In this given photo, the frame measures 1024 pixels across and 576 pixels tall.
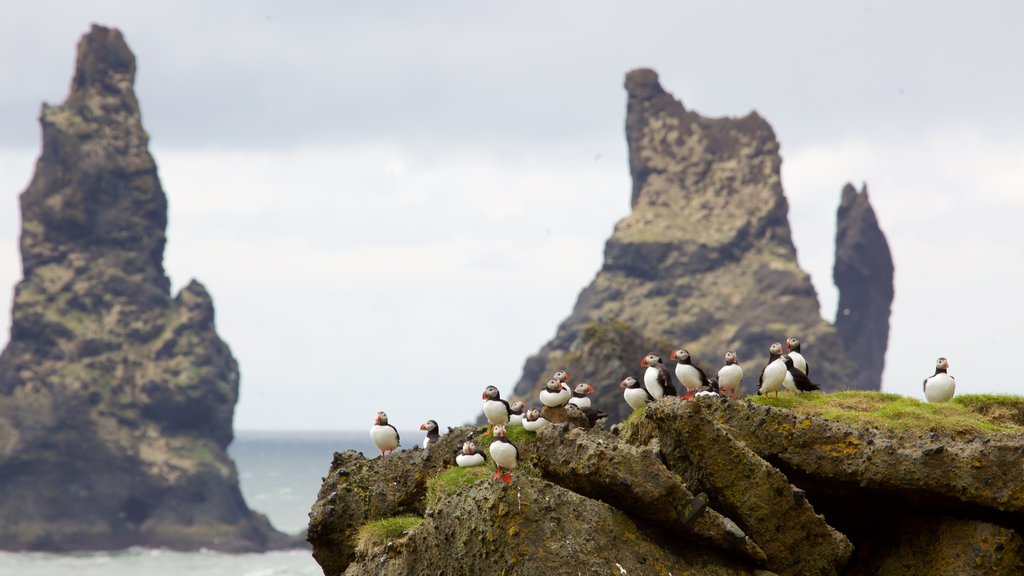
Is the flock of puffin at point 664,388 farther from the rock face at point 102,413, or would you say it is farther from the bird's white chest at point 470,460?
the rock face at point 102,413

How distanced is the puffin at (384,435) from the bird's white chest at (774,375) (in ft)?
28.8

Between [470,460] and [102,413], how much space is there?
177 metres

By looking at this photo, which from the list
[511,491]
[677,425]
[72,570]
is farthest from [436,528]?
[72,570]

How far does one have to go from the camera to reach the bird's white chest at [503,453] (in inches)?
774

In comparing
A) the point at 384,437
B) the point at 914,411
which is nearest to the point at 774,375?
the point at 914,411

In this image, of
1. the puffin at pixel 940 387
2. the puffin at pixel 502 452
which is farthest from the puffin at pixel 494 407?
the puffin at pixel 940 387

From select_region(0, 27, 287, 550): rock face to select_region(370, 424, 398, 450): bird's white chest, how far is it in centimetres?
15889

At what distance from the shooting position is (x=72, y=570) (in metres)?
158

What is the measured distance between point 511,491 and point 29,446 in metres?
179

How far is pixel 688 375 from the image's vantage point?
80.5ft

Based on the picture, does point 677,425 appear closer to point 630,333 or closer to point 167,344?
point 630,333

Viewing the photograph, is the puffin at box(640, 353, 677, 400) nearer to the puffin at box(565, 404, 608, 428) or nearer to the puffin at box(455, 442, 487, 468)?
the puffin at box(565, 404, 608, 428)

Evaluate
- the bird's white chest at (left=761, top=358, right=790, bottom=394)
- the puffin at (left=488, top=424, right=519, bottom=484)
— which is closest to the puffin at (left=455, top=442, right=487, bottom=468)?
the puffin at (left=488, top=424, right=519, bottom=484)

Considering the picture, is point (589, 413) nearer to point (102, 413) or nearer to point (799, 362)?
point (799, 362)
